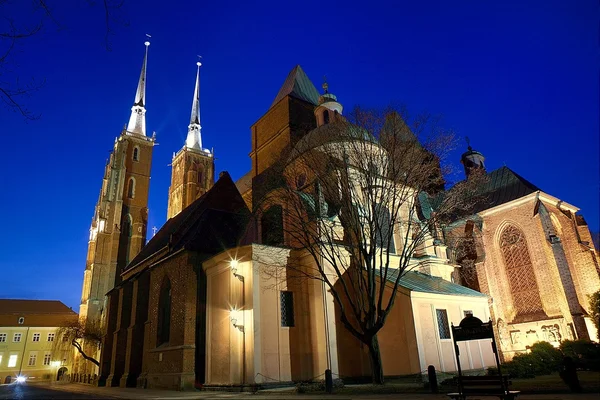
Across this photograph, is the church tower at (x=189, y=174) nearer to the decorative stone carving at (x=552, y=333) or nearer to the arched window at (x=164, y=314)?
the arched window at (x=164, y=314)

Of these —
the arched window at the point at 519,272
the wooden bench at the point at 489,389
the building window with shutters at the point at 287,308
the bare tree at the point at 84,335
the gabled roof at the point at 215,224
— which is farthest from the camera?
the bare tree at the point at 84,335

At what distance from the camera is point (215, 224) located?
71.9ft

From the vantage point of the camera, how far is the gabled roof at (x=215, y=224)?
20312 millimetres

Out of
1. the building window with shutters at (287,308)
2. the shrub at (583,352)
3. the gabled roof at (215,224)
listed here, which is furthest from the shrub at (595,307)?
the gabled roof at (215,224)

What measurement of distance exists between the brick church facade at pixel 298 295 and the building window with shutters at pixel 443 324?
0.08 metres

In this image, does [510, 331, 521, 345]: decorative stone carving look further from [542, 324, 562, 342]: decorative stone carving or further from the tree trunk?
the tree trunk

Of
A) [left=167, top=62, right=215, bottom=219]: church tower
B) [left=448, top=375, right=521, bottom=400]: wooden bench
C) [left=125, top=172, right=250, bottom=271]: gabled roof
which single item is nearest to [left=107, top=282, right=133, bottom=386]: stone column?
[left=125, top=172, right=250, bottom=271]: gabled roof

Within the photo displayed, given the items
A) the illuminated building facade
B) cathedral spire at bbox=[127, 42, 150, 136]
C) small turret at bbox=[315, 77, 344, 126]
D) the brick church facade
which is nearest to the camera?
the brick church facade

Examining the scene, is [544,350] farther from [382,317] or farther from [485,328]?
[485,328]

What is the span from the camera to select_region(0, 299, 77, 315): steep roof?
51781mm

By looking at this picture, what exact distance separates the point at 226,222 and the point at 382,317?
11.6 meters

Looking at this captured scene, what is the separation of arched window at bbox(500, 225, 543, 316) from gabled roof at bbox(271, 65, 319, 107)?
735 inches

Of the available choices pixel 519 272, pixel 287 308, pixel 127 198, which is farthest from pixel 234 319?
pixel 127 198

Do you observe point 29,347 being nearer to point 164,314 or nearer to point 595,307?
point 164,314
